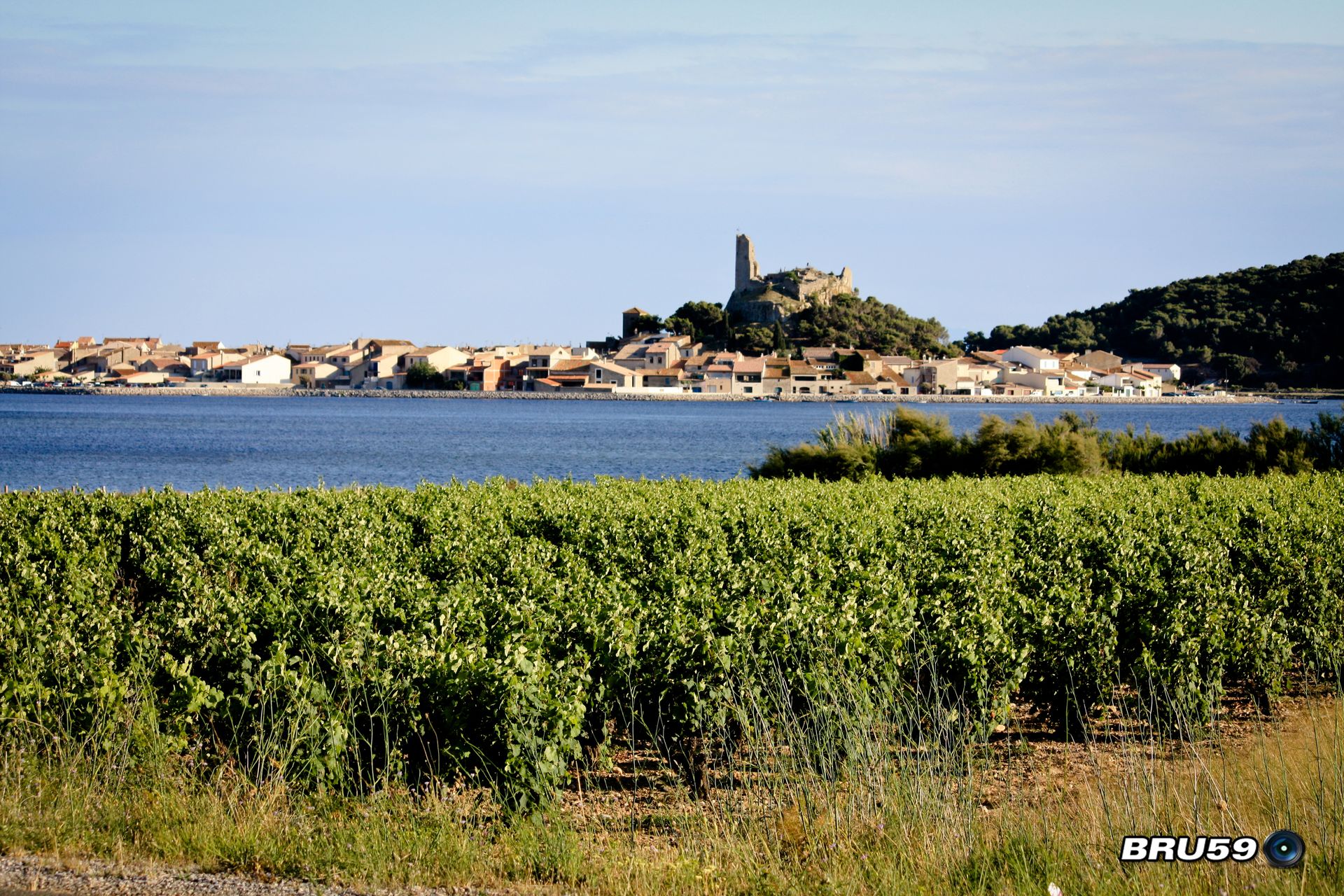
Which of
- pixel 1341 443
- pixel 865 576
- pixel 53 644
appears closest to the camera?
pixel 53 644

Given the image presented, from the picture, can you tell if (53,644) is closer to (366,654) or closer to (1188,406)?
(366,654)

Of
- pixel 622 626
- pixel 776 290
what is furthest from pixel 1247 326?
pixel 622 626

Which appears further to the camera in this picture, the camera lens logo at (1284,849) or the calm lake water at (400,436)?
the calm lake water at (400,436)

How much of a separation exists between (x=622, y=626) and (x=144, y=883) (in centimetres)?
307

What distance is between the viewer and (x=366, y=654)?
7293 mm

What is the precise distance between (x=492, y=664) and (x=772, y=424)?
94.5m

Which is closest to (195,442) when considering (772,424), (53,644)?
(772,424)

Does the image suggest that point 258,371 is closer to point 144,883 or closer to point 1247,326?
point 1247,326

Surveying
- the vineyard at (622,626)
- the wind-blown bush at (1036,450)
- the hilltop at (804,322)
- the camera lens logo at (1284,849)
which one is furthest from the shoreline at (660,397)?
the camera lens logo at (1284,849)

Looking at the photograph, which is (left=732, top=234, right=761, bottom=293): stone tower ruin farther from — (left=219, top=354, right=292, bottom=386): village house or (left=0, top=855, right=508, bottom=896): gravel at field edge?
(left=0, top=855, right=508, bottom=896): gravel at field edge

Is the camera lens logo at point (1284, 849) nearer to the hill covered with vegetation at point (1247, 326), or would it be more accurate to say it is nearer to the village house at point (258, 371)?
the hill covered with vegetation at point (1247, 326)

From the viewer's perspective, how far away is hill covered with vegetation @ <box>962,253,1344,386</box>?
13062 cm

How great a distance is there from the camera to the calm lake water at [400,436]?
49.6 metres

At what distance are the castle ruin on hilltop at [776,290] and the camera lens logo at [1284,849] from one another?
163 m
